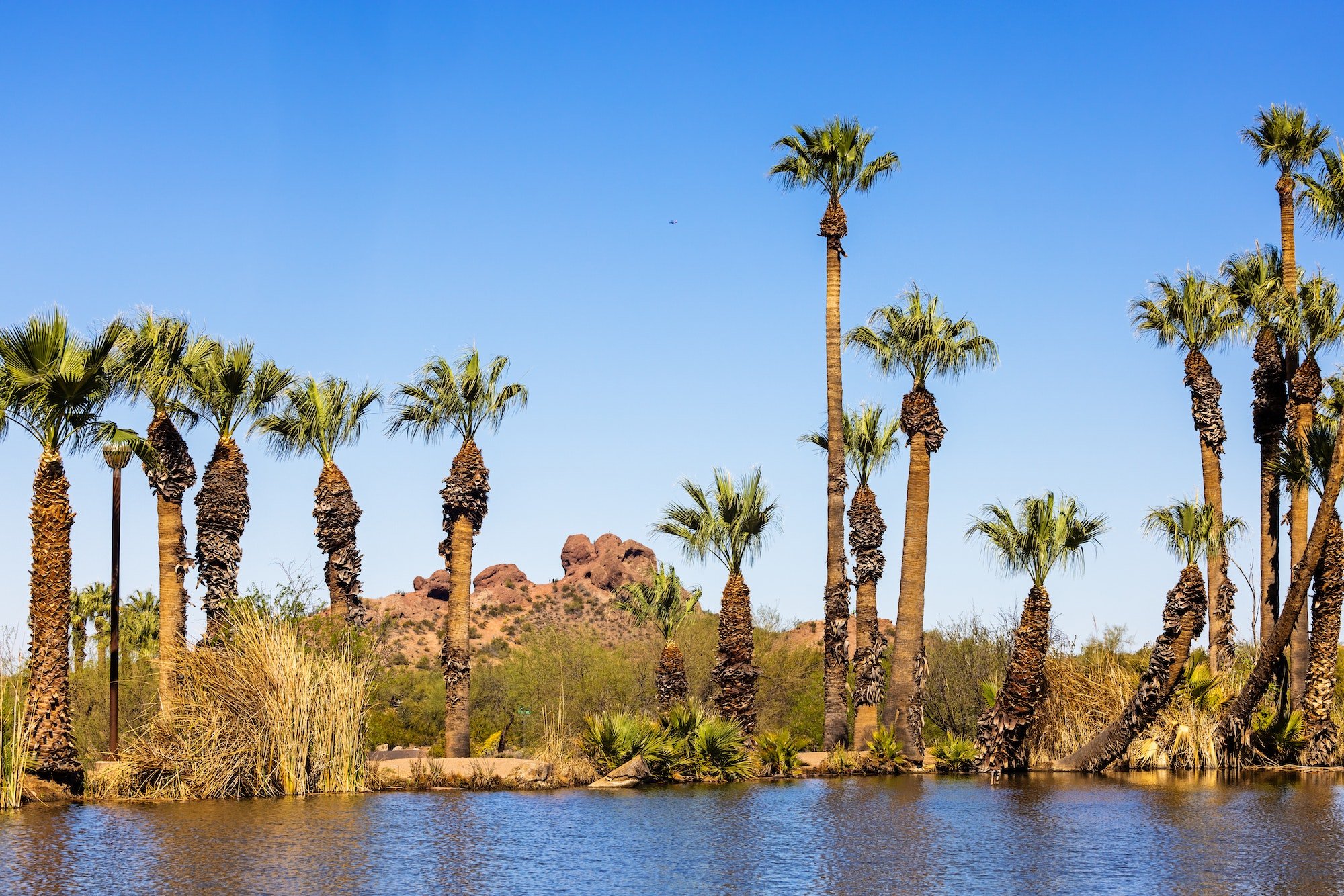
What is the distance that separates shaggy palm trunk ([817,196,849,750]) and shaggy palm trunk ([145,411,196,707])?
16.3 meters

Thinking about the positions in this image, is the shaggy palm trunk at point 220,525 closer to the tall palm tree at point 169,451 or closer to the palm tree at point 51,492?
the tall palm tree at point 169,451

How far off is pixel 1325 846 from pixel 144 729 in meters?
20.6

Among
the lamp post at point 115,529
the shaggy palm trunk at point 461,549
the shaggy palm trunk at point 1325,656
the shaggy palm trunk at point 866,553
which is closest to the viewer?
the lamp post at point 115,529

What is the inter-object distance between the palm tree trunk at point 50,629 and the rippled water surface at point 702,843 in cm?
181

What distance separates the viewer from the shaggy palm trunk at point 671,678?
35.1 meters

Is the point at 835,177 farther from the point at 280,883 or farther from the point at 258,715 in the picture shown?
the point at 280,883

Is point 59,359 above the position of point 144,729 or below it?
above

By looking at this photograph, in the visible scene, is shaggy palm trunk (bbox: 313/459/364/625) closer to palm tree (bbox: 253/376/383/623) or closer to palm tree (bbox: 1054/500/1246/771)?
palm tree (bbox: 253/376/383/623)

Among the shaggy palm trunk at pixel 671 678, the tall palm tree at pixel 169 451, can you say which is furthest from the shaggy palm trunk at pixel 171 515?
the shaggy palm trunk at pixel 671 678

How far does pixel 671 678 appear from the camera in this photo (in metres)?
35.1

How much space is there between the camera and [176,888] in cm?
1360

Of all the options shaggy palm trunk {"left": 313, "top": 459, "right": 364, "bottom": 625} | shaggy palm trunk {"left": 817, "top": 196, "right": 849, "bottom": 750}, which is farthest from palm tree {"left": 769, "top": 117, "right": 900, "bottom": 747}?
shaggy palm trunk {"left": 313, "top": 459, "right": 364, "bottom": 625}

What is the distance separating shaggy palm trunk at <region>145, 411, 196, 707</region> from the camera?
32500mm

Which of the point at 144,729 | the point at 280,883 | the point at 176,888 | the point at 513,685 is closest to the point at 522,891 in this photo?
the point at 280,883
